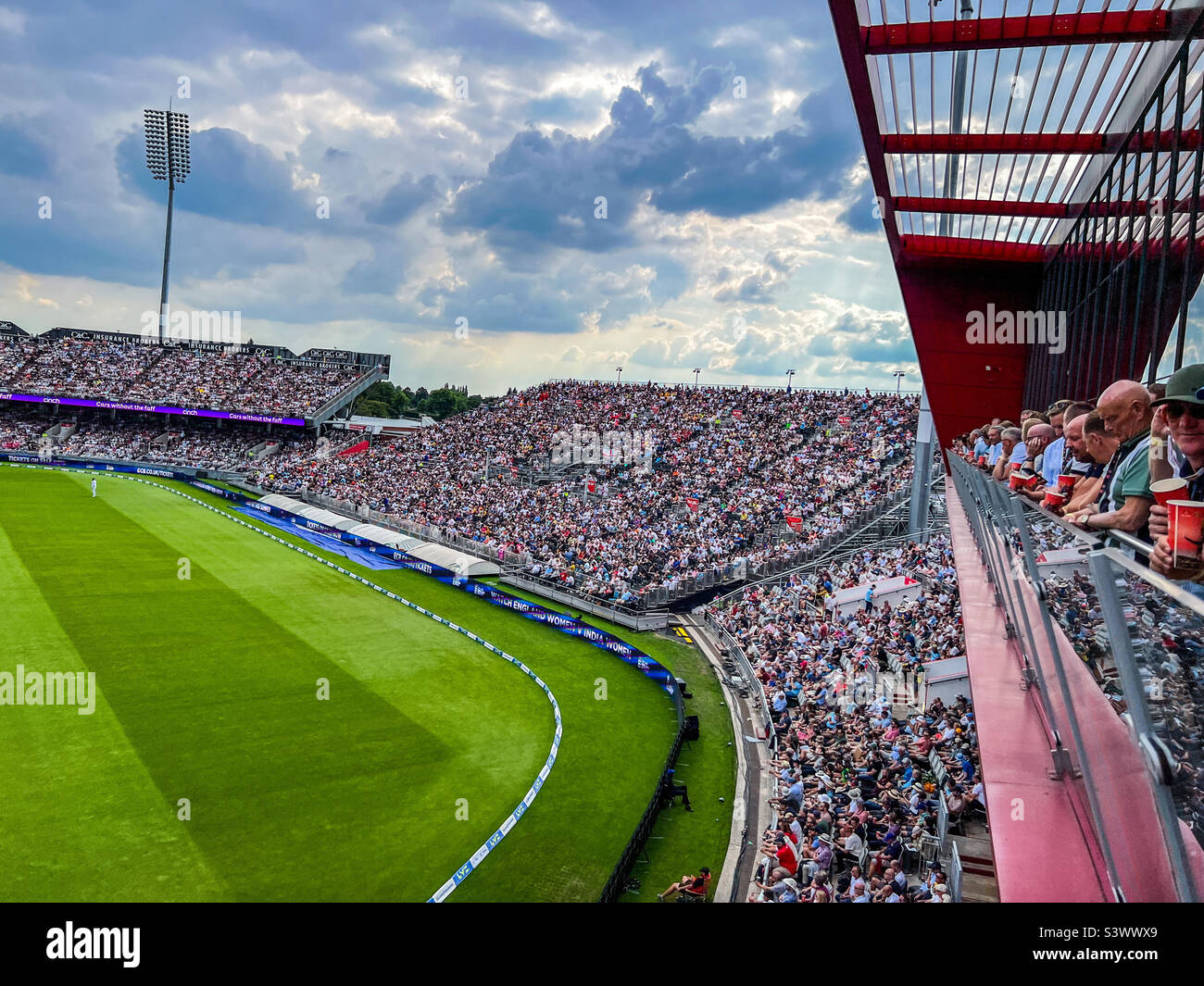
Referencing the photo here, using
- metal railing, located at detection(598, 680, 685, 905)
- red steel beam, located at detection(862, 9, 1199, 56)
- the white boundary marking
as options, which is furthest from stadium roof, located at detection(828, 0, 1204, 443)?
metal railing, located at detection(598, 680, 685, 905)

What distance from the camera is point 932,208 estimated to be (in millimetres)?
11078

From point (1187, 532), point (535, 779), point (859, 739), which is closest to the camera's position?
point (1187, 532)


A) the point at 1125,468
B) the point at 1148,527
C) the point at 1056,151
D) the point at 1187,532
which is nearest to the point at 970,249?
the point at 1056,151

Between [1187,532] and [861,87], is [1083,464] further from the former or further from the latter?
[861,87]

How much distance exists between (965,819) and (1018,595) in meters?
4.26

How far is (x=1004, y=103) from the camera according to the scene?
808cm

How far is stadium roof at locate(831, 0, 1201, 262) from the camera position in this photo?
5914mm

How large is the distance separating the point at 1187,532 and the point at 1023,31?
555 centimetres

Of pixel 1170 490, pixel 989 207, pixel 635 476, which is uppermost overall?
pixel 989 207

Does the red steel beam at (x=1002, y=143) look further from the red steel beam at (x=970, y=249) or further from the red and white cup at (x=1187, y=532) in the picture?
the red and white cup at (x=1187, y=532)

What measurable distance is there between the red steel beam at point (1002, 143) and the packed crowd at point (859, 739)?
6.54 metres

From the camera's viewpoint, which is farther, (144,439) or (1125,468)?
(144,439)

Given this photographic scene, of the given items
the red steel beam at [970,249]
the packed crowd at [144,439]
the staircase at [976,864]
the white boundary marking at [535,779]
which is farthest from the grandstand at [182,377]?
the staircase at [976,864]

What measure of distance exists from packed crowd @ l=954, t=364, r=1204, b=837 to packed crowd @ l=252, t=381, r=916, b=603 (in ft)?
71.6
